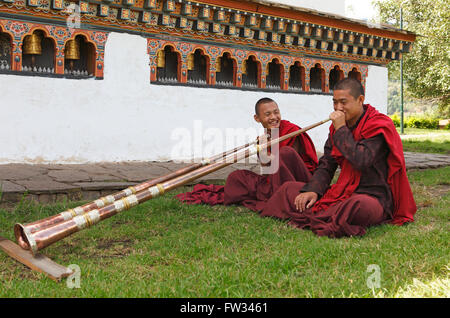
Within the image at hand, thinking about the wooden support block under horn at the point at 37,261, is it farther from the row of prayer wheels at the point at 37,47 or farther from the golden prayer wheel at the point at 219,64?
the golden prayer wheel at the point at 219,64

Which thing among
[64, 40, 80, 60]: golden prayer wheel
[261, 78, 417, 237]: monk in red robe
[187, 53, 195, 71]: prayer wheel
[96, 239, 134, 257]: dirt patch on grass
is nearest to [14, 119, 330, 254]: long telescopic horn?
[96, 239, 134, 257]: dirt patch on grass

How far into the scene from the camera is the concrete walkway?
14.4ft

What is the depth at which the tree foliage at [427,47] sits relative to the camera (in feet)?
58.7

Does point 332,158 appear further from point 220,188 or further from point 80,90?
point 80,90

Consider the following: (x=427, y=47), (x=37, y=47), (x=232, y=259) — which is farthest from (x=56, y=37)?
(x=427, y=47)

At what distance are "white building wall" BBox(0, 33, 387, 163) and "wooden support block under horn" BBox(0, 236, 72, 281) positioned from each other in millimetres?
3993

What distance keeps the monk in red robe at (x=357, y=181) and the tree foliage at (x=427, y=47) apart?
1632 cm

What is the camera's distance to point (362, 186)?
129 inches

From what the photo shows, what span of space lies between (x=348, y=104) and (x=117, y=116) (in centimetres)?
481

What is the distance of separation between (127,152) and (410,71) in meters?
18.1

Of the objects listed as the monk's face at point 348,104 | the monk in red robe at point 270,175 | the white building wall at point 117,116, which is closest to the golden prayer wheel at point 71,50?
the white building wall at point 117,116

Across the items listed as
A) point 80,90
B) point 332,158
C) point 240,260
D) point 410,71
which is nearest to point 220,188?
point 332,158

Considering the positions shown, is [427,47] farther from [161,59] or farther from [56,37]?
[56,37]
